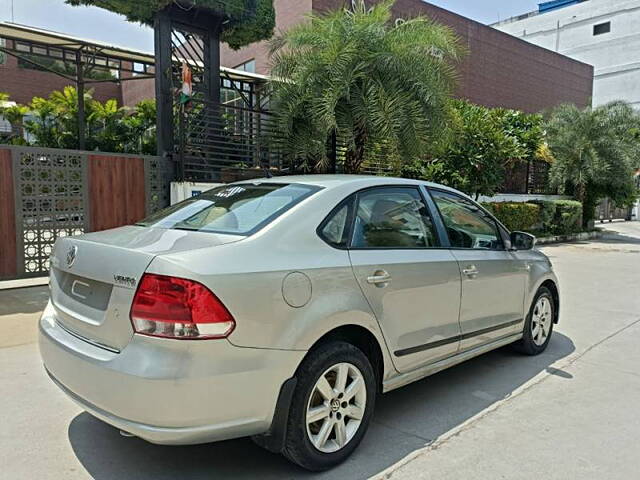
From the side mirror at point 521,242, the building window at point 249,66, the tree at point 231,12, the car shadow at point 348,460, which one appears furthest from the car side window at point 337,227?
the building window at point 249,66

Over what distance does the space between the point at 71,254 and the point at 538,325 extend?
4.18 m

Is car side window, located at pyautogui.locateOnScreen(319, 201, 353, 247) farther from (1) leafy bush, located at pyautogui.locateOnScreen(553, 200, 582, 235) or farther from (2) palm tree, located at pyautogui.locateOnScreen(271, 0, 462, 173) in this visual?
(1) leafy bush, located at pyautogui.locateOnScreen(553, 200, 582, 235)

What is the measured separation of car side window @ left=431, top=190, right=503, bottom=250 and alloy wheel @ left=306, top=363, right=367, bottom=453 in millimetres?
1456

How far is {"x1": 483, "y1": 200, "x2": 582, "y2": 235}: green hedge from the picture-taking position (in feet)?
51.8

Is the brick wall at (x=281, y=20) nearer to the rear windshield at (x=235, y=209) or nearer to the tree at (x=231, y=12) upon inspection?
the tree at (x=231, y=12)

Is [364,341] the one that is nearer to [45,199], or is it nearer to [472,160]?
[45,199]

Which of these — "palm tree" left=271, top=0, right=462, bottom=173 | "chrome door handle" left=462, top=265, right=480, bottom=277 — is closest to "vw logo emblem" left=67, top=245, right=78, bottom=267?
"chrome door handle" left=462, top=265, right=480, bottom=277

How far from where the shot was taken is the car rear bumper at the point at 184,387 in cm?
231

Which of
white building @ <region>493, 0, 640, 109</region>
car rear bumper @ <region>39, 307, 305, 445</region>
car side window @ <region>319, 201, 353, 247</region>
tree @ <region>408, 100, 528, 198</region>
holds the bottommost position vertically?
car rear bumper @ <region>39, 307, 305, 445</region>

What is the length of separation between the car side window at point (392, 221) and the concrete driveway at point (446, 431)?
1.25 meters

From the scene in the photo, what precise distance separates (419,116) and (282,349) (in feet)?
25.5

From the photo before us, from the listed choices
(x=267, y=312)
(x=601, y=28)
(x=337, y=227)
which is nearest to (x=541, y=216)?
(x=337, y=227)

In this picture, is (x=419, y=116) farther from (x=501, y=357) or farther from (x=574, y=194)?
(x=574, y=194)

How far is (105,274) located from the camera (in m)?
2.62
